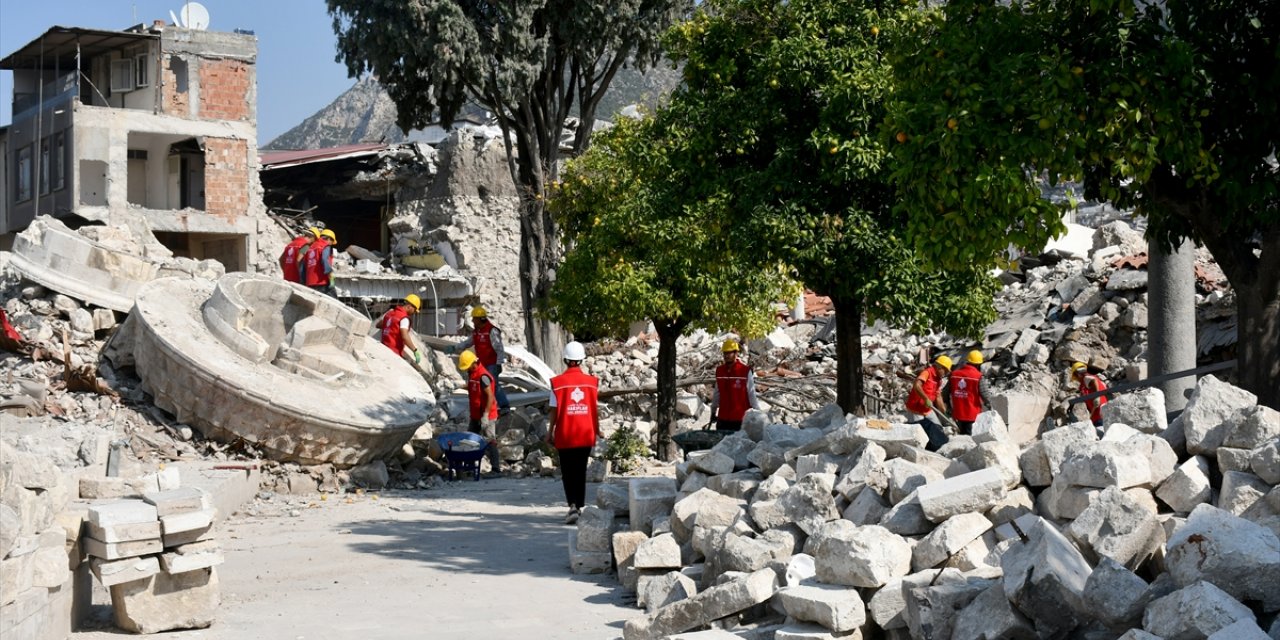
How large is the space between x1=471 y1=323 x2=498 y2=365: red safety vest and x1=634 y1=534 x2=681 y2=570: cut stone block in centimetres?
829

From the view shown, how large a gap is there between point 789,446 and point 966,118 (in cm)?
278

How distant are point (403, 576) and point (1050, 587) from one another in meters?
4.84

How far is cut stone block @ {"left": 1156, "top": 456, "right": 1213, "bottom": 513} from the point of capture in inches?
261

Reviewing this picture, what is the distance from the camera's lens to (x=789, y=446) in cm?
947

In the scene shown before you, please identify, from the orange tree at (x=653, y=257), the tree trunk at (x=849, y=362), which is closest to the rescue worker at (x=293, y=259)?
the orange tree at (x=653, y=257)

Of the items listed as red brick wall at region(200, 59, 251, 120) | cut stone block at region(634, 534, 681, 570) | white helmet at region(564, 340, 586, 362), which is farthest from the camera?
red brick wall at region(200, 59, 251, 120)

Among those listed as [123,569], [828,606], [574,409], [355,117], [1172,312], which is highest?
[355,117]

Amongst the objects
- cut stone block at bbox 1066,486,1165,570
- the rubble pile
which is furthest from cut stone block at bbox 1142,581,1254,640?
cut stone block at bbox 1066,486,1165,570

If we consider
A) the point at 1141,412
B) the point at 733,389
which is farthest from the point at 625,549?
the point at 733,389

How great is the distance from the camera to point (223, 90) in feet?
94.0

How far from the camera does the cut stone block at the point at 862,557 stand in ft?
21.5

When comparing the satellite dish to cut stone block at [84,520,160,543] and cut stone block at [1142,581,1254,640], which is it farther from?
→ cut stone block at [1142,581,1254,640]

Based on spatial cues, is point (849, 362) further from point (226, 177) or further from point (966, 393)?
point (226, 177)

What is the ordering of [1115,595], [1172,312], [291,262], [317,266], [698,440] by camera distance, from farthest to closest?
[291,262] → [317,266] → [1172,312] → [698,440] → [1115,595]
